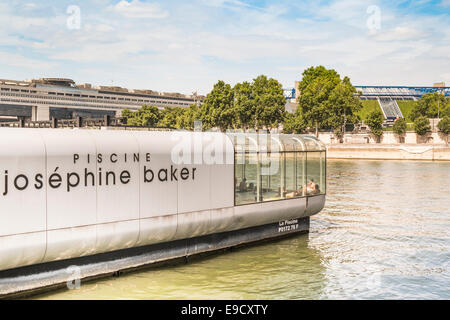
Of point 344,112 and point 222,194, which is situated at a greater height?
point 344,112

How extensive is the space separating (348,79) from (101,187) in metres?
121

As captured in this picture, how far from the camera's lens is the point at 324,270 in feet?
53.4

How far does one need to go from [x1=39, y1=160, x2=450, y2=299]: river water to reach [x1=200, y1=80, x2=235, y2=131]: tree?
255 ft

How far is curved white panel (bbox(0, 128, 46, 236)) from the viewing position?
11.6 m

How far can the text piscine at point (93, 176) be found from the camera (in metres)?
11.9

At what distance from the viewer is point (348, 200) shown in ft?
109

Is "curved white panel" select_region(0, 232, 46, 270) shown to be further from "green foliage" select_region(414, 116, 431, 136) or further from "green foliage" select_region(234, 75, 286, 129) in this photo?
"green foliage" select_region(414, 116, 431, 136)

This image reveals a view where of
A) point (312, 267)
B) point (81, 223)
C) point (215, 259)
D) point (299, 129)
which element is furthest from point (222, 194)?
point (299, 129)

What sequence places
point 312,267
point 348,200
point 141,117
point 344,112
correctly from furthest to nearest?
point 141,117 < point 344,112 < point 348,200 < point 312,267

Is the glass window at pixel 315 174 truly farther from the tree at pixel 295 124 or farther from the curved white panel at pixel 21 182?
the tree at pixel 295 124

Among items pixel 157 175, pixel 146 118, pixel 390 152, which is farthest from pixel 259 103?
pixel 157 175

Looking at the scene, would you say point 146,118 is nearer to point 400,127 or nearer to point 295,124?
point 295,124

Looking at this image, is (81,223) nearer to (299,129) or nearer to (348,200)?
(348,200)

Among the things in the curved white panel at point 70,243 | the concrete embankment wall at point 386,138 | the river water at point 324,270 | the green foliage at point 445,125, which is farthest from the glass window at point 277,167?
the green foliage at point 445,125
